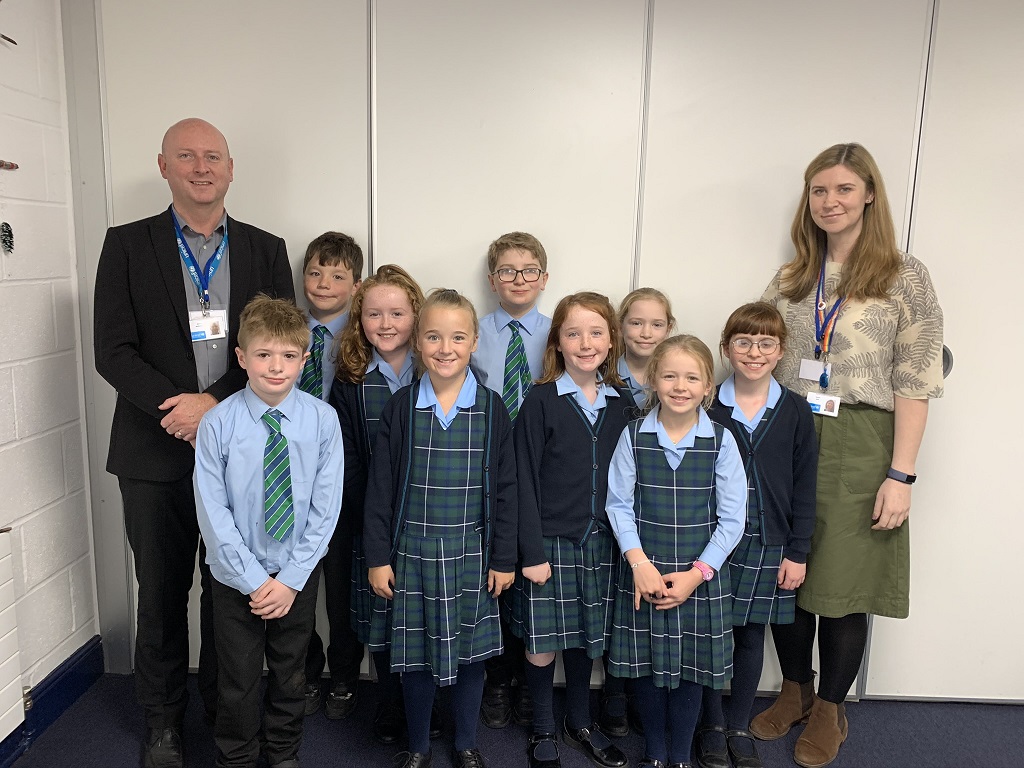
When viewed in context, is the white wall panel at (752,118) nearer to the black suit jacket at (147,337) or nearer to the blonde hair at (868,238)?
the blonde hair at (868,238)

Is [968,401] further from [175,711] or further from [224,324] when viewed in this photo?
[175,711]

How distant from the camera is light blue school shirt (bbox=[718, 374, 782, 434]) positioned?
7.23 feet

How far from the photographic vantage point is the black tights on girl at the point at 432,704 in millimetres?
2139

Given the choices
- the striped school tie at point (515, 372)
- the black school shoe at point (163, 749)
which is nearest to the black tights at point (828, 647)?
the striped school tie at point (515, 372)

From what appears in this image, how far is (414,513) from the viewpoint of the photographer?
2090 millimetres

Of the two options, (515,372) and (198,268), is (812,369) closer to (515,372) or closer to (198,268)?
(515,372)

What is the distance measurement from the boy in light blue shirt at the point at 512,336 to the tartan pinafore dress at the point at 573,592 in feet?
0.70

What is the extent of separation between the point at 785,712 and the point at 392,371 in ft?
5.76

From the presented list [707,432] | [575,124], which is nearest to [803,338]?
[707,432]

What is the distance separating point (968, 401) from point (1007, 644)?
3.00ft

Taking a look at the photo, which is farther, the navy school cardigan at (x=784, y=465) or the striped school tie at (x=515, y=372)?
the striped school tie at (x=515, y=372)

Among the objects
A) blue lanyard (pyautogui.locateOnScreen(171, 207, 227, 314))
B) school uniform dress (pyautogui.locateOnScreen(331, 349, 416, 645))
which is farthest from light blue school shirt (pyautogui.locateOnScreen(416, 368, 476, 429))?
blue lanyard (pyautogui.locateOnScreen(171, 207, 227, 314))

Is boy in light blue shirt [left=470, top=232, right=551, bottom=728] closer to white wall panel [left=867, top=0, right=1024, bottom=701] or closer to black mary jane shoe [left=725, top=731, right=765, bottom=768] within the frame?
black mary jane shoe [left=725, top=731, right=765, bottom=768]

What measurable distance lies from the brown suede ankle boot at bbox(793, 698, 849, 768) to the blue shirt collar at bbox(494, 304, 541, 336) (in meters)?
1.54
